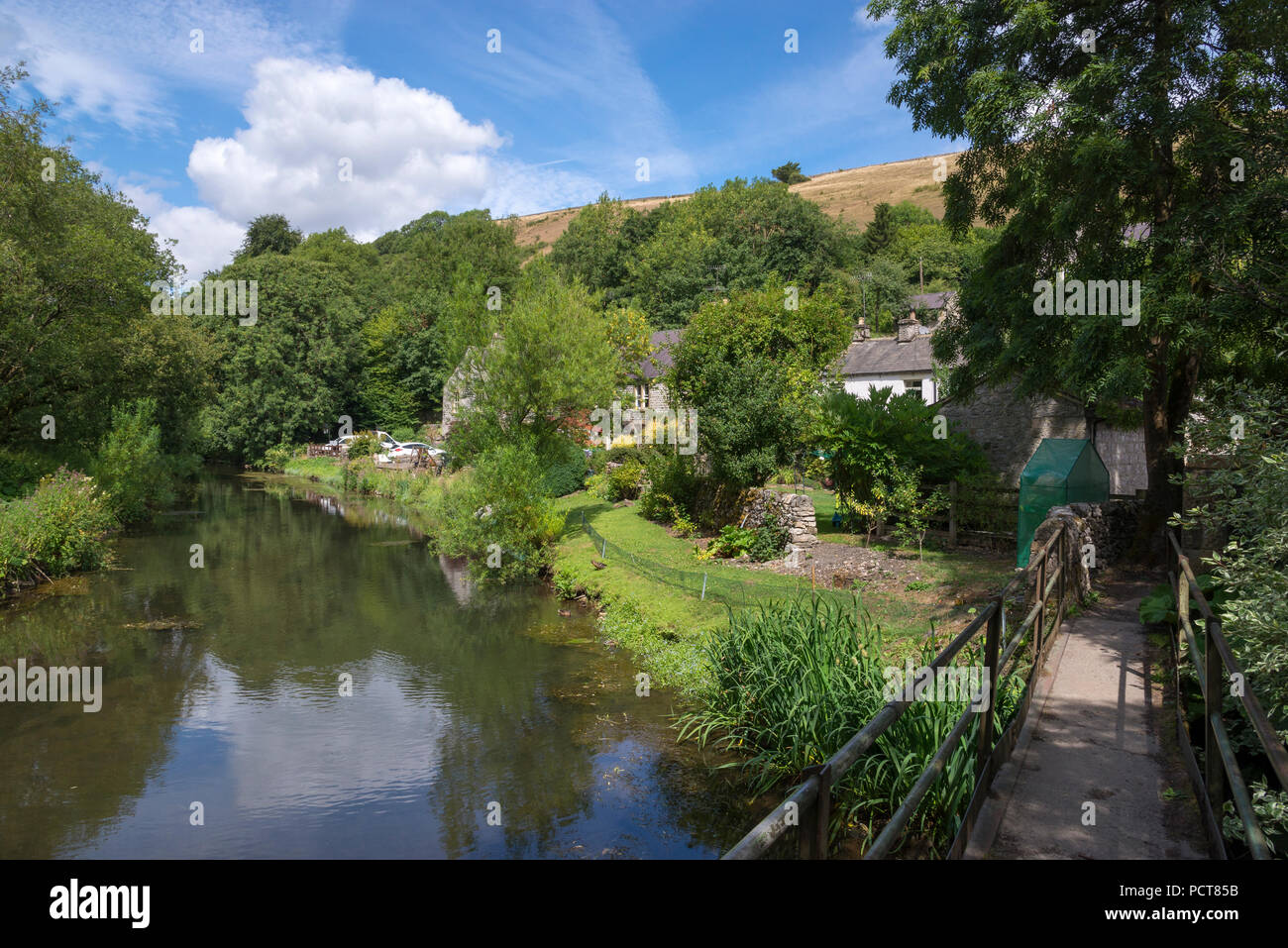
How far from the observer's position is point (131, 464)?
28156 mm

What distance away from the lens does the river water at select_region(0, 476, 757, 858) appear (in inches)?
353

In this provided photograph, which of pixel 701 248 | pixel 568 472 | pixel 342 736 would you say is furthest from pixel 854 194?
pixel 342 736

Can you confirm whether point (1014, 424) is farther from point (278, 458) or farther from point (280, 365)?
point (278, 458)

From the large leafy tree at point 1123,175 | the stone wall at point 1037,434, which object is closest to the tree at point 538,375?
the stone wall at point 1037,434

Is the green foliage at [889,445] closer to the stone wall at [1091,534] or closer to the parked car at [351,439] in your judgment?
the stone wall at [1091,534]

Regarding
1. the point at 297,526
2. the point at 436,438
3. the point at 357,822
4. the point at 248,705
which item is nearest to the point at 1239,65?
the point at 357,822

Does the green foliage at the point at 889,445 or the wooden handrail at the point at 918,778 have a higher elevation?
the green foliage at the point at 889,445

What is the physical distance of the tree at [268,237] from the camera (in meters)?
81.5

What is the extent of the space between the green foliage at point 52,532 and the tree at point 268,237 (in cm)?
6716

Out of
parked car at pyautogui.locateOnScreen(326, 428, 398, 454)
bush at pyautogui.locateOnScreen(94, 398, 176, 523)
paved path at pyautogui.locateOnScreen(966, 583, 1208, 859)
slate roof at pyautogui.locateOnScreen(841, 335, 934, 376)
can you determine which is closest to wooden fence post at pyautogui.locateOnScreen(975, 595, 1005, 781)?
paved path at pyautogui.locateOnScreen(966, 583, 1208, 859)

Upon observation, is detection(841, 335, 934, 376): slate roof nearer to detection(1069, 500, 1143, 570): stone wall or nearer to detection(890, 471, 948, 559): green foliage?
detection(890, 471, 948, 559): green foliage

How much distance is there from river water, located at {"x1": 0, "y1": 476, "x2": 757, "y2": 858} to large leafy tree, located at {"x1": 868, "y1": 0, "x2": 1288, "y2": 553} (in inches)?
359

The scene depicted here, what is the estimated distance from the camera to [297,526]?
103 ft
